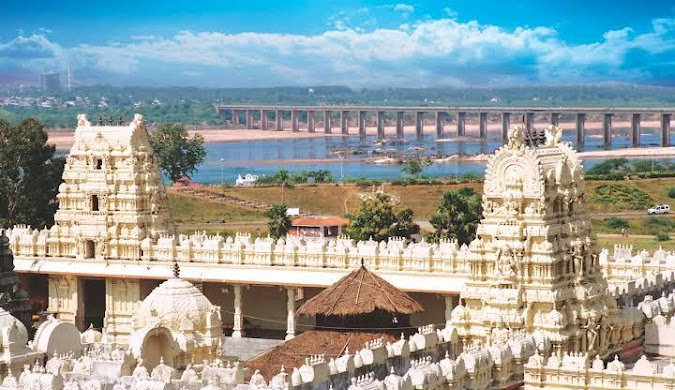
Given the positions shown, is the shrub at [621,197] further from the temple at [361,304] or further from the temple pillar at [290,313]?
the temple pillar at [290,313]

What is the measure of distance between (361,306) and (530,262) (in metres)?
4.29

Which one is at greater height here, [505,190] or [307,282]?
[505,190]

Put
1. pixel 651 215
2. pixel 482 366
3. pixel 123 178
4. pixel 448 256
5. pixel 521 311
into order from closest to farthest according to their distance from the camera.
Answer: pixel 482 366, pixel 521 311, pixel 448 256, pixel 123 178, pixel 651 215

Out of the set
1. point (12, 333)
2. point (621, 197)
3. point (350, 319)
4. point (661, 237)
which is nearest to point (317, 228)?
point (661, 237)

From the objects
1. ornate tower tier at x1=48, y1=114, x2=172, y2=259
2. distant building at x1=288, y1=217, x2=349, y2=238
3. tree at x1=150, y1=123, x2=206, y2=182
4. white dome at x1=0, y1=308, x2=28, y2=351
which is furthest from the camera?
tree at x1=150, y1=123, x2=206, y2=182

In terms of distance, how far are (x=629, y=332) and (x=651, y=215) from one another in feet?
157

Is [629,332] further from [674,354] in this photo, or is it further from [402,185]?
[402,185]

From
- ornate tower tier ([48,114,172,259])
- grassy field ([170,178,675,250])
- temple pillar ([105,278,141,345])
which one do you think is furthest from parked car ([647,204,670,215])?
temple pillar ([105,278,141,345])

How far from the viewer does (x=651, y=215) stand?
90938 millimetres

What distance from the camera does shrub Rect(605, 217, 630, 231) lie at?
86438 mm

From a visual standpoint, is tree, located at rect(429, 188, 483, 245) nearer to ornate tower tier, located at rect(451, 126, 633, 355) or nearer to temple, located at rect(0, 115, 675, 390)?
temple, located at rect(0, 115, 675, 390)

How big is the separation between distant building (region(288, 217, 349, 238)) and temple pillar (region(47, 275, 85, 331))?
671 inches

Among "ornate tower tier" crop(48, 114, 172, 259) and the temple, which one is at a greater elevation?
"ornate tower tier" crop(48, 114, 172, 259)

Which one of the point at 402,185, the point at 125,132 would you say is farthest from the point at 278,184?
the point at 125,132
